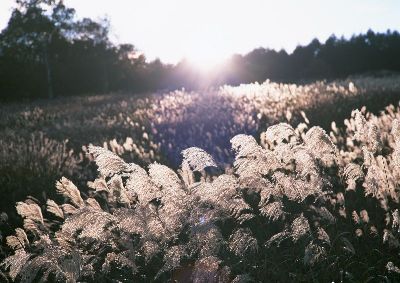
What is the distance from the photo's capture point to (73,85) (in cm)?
3688

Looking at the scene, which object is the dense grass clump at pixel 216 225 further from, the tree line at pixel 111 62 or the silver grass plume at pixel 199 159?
the tree line at pixel 111 62

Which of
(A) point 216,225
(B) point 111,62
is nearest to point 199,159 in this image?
(A) point 216,225

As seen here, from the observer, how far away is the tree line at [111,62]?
33.6 meters

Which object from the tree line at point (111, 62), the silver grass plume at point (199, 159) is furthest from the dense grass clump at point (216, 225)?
the tree line at point (111, 62)

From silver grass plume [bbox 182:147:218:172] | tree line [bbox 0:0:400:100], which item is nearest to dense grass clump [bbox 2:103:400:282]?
silver grass plume [bbox 182:147:218:172]

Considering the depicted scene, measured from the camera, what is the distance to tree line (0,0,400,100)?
33625mm

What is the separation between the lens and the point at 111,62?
39.8 m

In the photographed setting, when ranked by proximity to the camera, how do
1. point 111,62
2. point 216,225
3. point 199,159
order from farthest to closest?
point 111,62 → point 216,225 → point 199,159

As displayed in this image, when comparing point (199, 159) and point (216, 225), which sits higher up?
point (199, 159)

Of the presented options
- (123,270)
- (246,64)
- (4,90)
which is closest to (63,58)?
(4,90)

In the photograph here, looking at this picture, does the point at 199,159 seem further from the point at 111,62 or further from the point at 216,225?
the point at 111,62

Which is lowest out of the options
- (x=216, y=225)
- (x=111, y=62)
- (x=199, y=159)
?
(x=216, y=225)

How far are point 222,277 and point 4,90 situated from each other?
34279 millimetres

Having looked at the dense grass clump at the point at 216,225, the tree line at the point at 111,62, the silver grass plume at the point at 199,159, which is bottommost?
the dense grass clump at the point at 216,225
